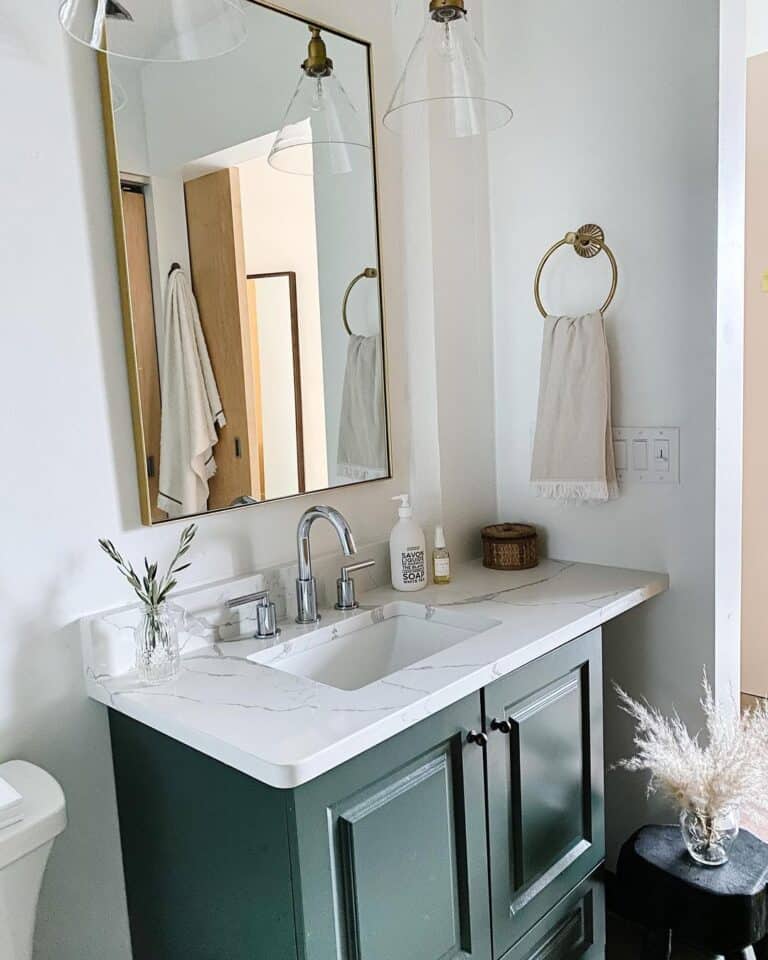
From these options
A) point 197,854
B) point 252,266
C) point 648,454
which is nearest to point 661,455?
point 648,454

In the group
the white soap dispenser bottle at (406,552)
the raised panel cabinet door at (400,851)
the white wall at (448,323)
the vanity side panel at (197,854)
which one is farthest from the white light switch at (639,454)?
the vanity side panel at (197,854)

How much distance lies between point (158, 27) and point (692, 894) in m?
1.86

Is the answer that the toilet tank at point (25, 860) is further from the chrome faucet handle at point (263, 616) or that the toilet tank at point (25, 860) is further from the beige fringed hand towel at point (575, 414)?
the beige fringed hand towel at point (575, 414)

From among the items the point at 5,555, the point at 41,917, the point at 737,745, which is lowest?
the point at 41,917

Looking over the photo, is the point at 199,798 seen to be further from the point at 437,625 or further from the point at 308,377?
the point at 308,377

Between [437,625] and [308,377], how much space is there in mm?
599

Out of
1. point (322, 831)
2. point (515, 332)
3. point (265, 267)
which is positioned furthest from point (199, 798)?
point (515, 332)

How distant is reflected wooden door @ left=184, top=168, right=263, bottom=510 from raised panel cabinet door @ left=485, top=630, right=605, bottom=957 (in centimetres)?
64

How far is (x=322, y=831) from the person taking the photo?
3.50ft

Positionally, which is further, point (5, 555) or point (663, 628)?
point (663, 628)

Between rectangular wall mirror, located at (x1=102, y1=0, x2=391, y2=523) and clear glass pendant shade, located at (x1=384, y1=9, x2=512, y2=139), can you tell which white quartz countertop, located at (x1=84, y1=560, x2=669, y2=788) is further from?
clear glass pendant shade, located at (x1=384, y1=9, x2=512, y2=139)

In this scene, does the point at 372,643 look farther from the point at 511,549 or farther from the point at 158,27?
the point at 158,27

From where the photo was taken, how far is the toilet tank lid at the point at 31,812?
3.48ft

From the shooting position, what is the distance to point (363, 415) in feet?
5.92
